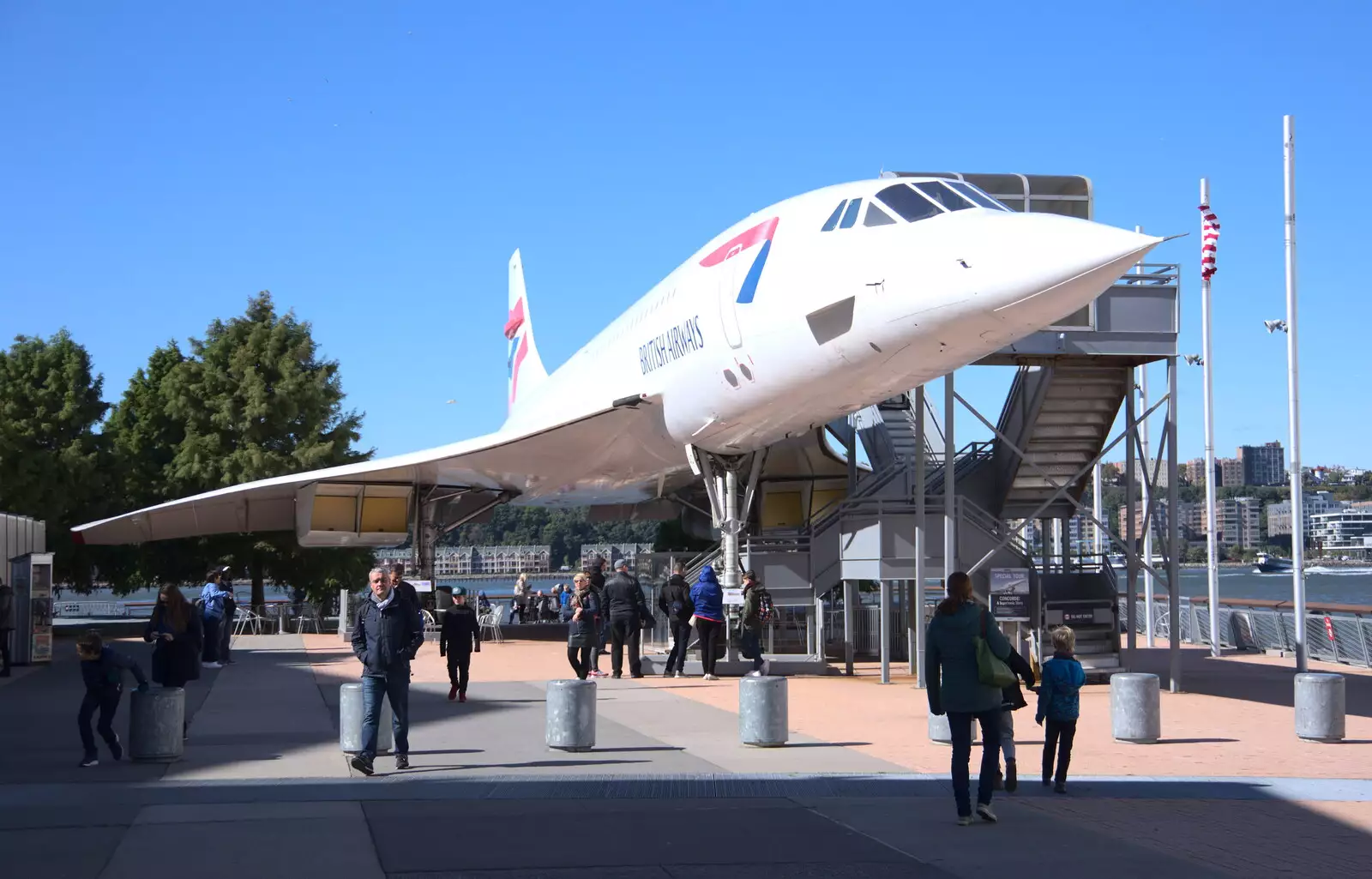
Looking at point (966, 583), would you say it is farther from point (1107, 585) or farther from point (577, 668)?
point (1107, 585)

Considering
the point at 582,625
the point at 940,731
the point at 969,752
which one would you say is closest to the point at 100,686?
the point at 582,625

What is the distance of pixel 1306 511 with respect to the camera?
117m

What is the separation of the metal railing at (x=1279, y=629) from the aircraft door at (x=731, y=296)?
23.6 feet

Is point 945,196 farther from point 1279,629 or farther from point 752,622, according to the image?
point 1279,629

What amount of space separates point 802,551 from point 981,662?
1028 centimetres

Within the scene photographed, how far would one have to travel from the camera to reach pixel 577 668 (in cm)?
1407

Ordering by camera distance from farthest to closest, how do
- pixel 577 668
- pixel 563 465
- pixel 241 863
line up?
1. pixel 563 465
2. pixel 577 668
3. pixel 241 863

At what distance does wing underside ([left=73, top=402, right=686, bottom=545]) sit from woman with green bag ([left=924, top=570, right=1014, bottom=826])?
11350 mm

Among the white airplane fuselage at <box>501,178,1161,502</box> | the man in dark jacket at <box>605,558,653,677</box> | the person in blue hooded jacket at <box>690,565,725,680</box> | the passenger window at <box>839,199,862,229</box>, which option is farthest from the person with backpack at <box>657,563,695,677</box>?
the passenger window at <box>839,199,862,229</box>

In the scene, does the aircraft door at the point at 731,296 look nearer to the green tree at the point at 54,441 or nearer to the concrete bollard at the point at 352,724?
the concrete bollard at the point at 352,724

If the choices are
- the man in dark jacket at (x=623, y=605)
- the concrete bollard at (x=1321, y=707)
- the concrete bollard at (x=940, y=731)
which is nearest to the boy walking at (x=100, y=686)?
the concrete bollard at (x=940, y=731)

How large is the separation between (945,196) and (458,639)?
6316 millimetres

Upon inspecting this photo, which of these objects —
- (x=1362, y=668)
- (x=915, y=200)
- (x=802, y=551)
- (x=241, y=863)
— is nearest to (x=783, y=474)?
(x=802, y=551)

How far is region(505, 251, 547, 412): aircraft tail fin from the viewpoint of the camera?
103ft
